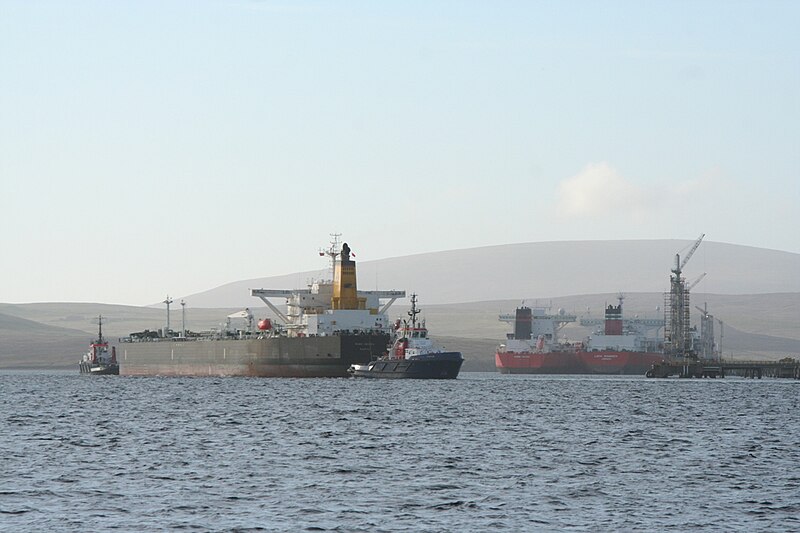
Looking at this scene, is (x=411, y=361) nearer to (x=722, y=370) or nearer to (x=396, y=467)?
(x=722, y=370)

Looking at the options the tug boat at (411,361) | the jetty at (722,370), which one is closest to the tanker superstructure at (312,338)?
the tug boat at (411,361)

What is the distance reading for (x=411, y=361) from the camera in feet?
427

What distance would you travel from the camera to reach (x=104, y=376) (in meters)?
194

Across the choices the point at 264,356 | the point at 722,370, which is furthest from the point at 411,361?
the point at 722,370

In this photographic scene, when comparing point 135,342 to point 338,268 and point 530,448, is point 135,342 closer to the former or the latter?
point 338,268

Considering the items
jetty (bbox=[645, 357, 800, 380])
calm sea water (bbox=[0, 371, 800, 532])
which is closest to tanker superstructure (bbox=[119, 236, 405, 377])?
calm sea water (bbox=[0, 371, 800, 532])

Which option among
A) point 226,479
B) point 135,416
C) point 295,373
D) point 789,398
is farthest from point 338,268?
point 226,479

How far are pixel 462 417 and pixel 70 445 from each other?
26.5 metres

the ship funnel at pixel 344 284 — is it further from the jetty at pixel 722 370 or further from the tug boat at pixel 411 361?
the jetty at pixel 722 370

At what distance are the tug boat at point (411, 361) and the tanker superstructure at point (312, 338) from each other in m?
3.57

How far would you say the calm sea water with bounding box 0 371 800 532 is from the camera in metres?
41.0

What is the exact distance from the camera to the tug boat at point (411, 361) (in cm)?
13062

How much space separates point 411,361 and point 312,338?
13.5 metres

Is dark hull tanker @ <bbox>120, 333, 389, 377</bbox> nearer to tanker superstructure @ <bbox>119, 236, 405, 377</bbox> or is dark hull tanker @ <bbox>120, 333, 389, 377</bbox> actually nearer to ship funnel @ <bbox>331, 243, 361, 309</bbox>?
tanker superstructure @ <bbox>119, 236, 405, 377</bbox>
